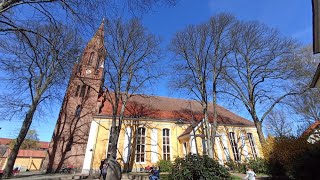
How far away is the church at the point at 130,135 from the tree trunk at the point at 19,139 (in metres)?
4.57

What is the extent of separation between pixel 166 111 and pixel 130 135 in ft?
19.6

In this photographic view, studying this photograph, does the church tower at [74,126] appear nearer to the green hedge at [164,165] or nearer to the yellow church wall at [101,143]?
the yellow church wall at [101,143]

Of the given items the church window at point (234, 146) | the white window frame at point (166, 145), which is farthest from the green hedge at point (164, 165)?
the church window at point (234, 146)

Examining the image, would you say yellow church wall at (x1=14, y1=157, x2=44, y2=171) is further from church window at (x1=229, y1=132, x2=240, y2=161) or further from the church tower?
church window at (x1=229, y1=132, x2=240, y2=161)

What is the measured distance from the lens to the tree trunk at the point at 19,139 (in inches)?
508

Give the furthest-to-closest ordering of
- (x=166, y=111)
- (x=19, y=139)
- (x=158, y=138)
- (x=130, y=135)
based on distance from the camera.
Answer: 1. (x=166, y=111)
2. (x=158, y=138)
3. (x=130, y=135)
4. (x=19, y=139)

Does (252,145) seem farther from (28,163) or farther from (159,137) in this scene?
(28,163)

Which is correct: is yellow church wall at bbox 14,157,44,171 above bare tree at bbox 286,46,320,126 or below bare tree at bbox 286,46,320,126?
below

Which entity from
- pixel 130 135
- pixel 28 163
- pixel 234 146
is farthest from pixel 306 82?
pixel 28 163

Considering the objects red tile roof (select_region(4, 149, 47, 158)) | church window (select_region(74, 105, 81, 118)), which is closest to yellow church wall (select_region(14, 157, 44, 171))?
red tile roof (select_region(4, 149, 47, 158))

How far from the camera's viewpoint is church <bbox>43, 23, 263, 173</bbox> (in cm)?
1880

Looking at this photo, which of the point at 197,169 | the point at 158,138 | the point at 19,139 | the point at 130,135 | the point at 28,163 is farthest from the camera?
the point at 28,163

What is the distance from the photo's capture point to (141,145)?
2031cm

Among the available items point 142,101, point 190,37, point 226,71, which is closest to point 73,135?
point 142,101
